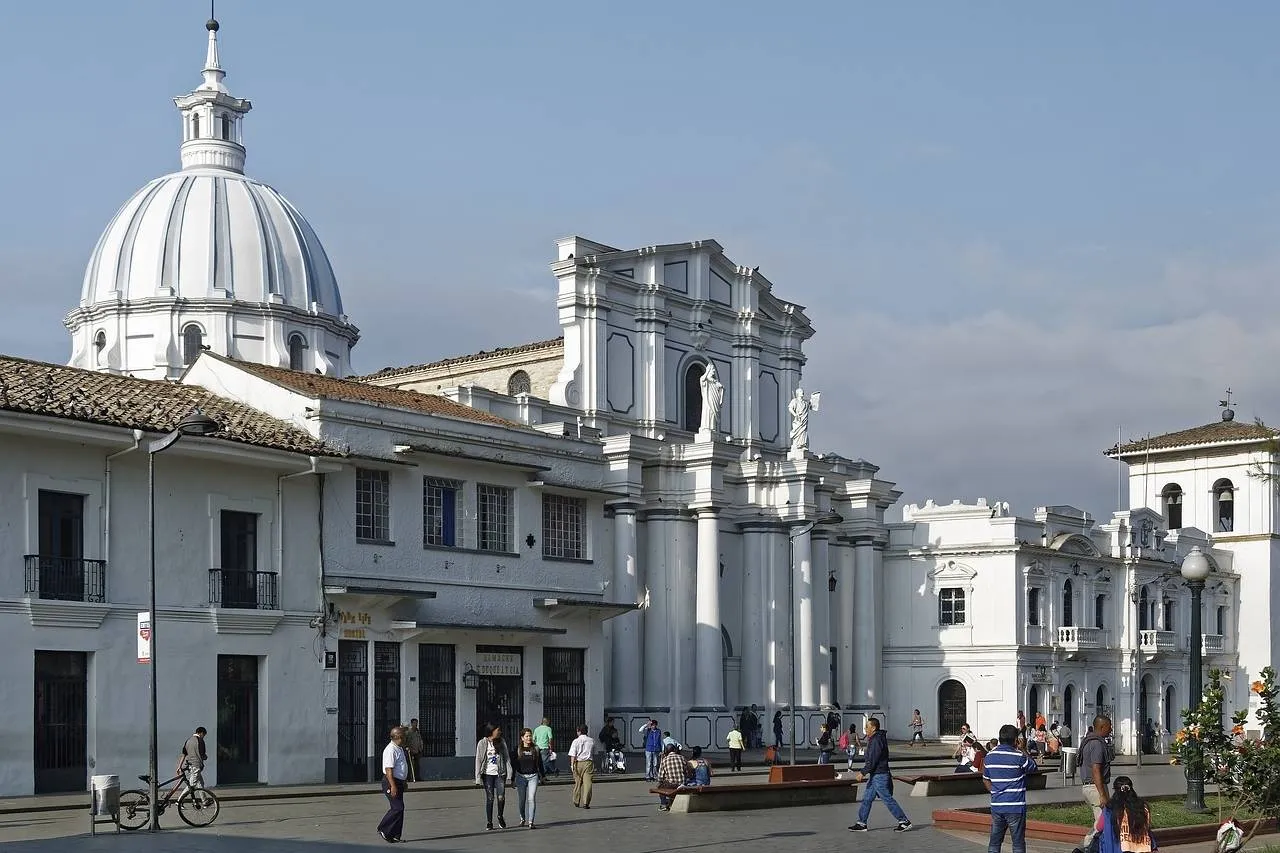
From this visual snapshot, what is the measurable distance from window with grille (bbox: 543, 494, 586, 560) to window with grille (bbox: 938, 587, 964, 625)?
25.1 meters

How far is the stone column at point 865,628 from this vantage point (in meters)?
65.5

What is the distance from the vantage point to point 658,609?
5778cm

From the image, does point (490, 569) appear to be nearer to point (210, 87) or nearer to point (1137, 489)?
point (210, 87)

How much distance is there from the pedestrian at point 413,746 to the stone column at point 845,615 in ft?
94.0

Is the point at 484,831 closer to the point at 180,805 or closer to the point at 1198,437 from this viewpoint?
the point at 180,805

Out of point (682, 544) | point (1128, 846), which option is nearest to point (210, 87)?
point (682, 544)

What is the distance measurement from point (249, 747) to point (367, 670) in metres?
3.77

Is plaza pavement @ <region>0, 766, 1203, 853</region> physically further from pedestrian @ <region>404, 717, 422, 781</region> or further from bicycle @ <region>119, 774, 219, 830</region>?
pedestrian @ <region>404, 717, 422, 781</region>

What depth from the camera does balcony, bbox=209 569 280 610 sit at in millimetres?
37125

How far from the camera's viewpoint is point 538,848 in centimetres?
2339

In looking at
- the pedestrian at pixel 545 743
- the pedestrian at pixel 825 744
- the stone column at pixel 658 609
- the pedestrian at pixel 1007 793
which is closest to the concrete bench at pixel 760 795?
the pedestrian at pixel 545 743

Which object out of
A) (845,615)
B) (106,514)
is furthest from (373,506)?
(845,615)

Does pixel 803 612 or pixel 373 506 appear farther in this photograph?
pixel 803 612

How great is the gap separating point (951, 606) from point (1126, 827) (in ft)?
167
